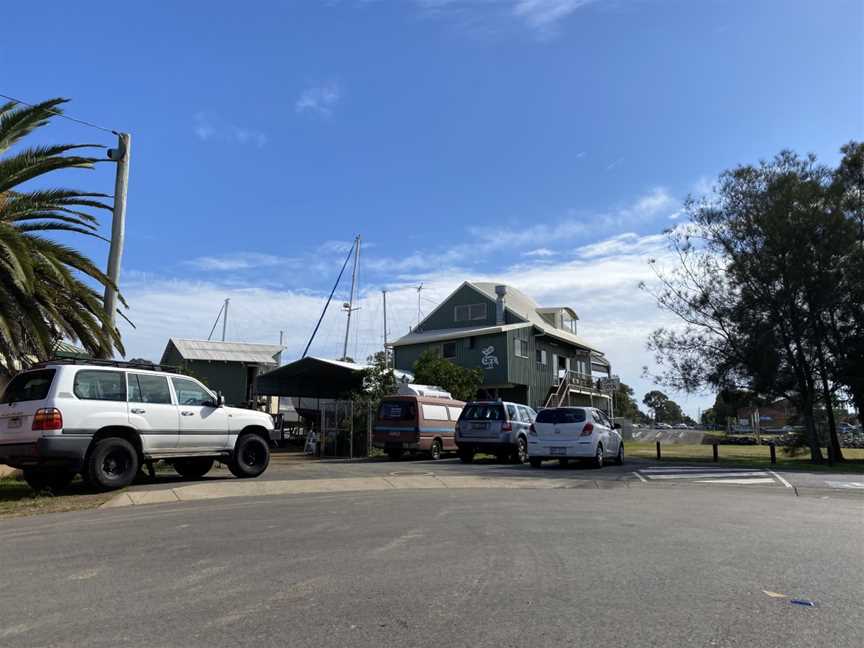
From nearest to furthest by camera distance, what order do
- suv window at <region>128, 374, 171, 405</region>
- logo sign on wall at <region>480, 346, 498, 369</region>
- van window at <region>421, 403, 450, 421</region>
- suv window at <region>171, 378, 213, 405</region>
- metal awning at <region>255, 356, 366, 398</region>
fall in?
1. suv window at <region>128, 374, 171, 405</region>
2. suv window at <region>171, 378, 213, 405</region>
3. van window at <region>421, 403, 450, 421</region>
4. metal awning at <region>255, 356, 366, 398</region>
5. logo sign on wall at <region>480, 346, 498, 369</region>

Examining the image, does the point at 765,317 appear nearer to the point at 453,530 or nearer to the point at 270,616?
the point at 453,530

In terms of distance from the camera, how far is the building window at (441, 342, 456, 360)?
A: 39.8 m

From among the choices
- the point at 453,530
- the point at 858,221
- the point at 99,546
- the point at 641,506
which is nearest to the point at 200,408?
the point at 99,546

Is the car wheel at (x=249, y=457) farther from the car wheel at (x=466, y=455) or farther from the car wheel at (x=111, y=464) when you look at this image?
the car wheel at (x=466, y=455)

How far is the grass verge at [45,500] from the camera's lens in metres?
9.91

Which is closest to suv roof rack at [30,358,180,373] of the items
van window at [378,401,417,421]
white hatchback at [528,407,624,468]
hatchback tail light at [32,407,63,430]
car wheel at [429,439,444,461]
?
hatchback tail light at [32,407,63,430]

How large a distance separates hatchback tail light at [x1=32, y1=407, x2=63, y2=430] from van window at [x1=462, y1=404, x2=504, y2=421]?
12.3 m

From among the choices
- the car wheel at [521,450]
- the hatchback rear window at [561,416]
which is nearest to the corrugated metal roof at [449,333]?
the car wheel at [521,450]

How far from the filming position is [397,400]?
22.2m

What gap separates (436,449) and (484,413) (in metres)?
2.90

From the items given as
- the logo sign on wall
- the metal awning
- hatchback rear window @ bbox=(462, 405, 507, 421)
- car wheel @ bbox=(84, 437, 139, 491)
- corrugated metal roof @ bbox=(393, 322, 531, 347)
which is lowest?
car wheel @ bbox=(84, 437, 139, 491)

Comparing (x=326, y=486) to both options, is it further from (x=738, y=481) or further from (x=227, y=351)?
(x=227, y=351)

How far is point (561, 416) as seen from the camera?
18.0m

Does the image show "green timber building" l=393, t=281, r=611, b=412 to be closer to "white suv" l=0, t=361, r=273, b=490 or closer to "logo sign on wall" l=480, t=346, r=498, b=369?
"logo sign on wall" l=480, t=346, r=498, b=369
